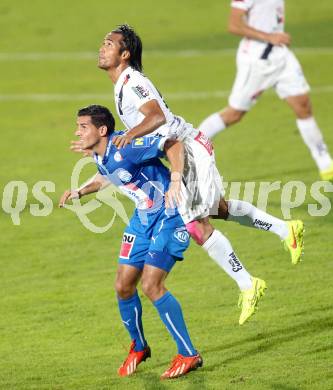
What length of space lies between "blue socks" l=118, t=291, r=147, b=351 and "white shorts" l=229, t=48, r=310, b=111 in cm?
652

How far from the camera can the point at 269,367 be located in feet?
30.6

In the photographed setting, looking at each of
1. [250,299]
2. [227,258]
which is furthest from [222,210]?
[250,299]

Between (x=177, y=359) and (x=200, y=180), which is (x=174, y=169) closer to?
(x=200, y=180)

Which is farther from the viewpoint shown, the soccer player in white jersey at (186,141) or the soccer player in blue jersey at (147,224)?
the soccer player in white jersey at (186,141)

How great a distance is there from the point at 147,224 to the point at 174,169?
0.52 metres

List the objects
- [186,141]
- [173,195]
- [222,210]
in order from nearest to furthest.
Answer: [173,195], [186,141], [222,210]

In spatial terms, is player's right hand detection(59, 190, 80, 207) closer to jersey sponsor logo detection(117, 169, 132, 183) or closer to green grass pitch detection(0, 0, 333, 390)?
jersey sponsor logo detection(117, 169, 132, 183)

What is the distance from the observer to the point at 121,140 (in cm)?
898

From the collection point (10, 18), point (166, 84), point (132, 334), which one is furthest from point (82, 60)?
point (132, 334)

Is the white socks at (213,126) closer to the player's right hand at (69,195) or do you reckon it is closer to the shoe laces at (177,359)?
the player's right hand at (69,195)

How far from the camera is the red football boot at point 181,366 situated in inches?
356

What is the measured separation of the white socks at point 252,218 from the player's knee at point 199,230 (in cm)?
62

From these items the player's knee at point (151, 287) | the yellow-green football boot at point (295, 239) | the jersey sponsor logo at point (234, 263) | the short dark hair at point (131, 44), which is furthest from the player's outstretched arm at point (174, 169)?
the yellow-green football boot at point (295, 239)

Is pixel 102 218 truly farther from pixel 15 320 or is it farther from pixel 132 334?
pixel 132 334
